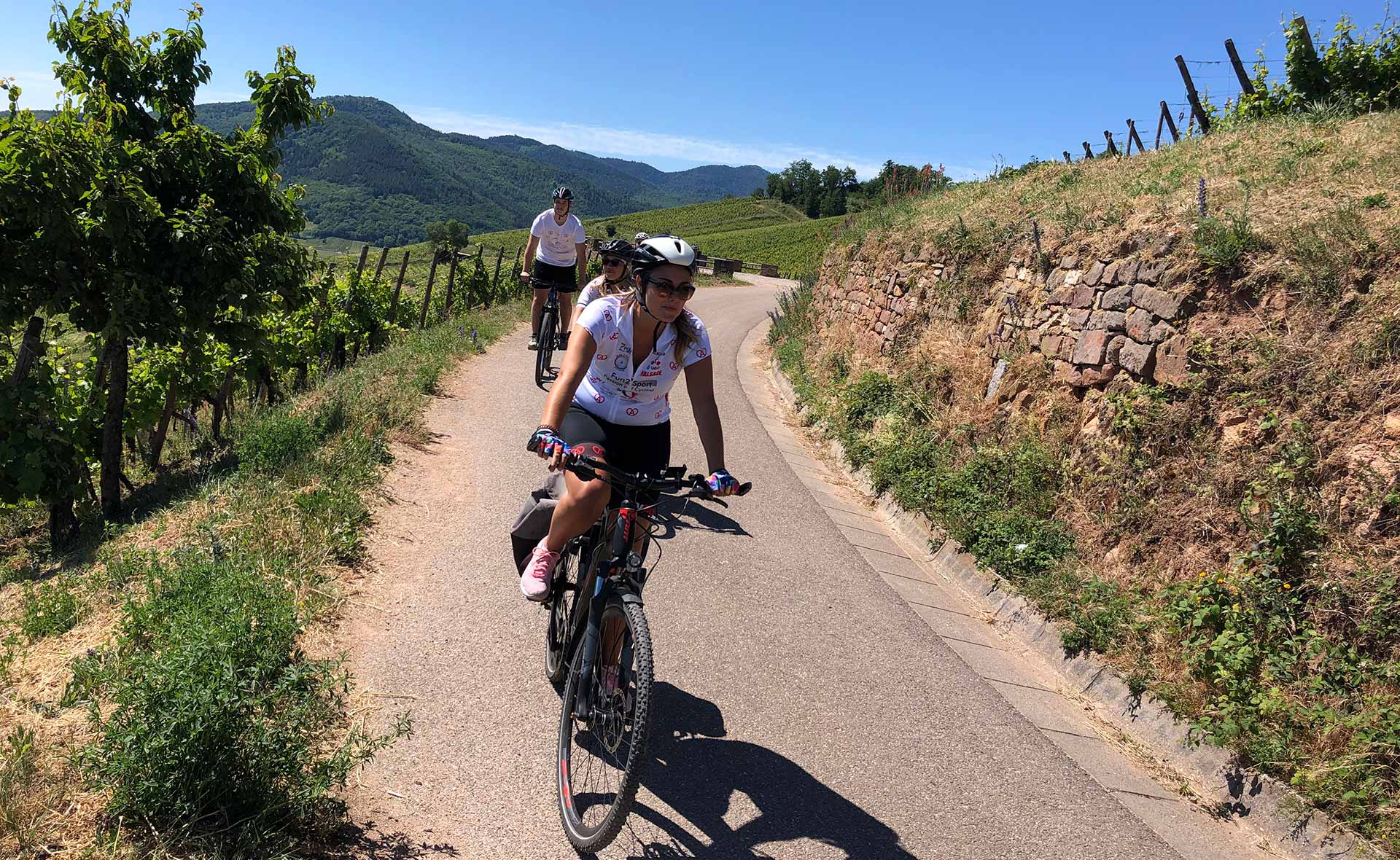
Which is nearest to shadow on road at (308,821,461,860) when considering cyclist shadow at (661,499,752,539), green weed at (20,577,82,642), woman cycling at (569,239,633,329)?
green weed at (20,577,82,642)

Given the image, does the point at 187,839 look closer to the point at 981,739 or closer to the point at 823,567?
the point at 981,739

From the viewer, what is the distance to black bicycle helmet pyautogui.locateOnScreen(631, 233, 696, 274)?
3.54 meters

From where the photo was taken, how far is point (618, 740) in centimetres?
321

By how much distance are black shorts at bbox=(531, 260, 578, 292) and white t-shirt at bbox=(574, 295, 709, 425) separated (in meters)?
6.66

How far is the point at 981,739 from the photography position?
4.59m

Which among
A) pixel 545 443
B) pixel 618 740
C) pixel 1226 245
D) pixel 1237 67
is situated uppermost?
pixel 1237 67

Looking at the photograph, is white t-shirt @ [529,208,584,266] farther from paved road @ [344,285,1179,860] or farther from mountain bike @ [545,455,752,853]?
mountain bike @ [545,455,752,853]

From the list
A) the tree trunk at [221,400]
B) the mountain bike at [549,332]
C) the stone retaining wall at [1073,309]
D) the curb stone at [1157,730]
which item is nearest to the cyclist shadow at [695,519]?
the curb stone at [1157,730]

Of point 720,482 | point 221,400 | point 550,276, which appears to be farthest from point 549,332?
point 720,482

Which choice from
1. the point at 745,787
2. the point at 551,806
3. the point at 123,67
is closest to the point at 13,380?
the point at 123,67

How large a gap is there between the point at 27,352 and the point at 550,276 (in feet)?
16.6

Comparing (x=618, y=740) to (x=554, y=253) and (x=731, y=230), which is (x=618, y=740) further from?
(x=731, y=230)

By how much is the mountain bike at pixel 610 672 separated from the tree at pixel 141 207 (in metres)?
6.15

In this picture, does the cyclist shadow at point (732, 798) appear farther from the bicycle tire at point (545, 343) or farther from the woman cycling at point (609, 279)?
the bicycle tire at point (545, 343)
